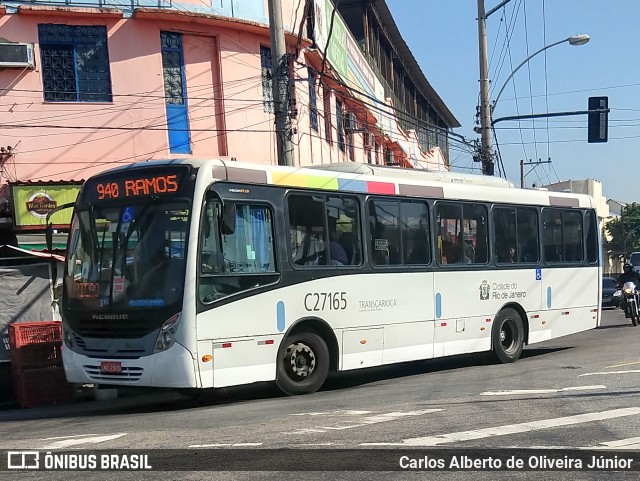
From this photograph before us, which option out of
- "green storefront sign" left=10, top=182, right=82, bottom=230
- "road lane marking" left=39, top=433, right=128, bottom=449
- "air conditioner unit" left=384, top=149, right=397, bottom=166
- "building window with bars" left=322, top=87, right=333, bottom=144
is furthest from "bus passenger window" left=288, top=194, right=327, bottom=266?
"air conditioner unit" left=384, top=149, right=397, bottom=166

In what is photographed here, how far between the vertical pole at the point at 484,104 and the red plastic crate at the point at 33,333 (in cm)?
1751

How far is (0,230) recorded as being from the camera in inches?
743

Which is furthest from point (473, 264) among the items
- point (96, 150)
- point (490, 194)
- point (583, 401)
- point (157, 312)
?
point (96, 150)

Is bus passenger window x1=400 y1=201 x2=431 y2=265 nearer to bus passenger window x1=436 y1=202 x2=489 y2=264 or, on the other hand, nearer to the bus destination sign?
bus passenger window x1=436 y1=202 x2=489 y2=264

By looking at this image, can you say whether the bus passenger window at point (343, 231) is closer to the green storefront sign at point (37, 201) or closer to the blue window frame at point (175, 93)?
the green storefront sign at point (37, 201)

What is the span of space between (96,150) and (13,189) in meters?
2.14

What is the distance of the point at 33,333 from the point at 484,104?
1838 cm

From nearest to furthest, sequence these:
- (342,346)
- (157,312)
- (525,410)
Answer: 1. (525,410)
2. (157,312)
3. (342,346)

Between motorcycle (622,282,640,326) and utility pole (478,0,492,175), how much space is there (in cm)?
615

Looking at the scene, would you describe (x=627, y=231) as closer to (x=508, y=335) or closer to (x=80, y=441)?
(x=508, y=335)

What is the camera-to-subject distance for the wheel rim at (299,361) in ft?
36.1

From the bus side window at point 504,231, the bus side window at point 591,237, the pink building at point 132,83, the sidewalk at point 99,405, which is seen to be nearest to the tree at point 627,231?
the pink building at point 132,83

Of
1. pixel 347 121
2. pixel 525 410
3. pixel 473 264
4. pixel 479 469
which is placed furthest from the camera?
pixel 347 121

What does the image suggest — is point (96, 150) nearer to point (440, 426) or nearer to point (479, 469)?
point (440, 426)
